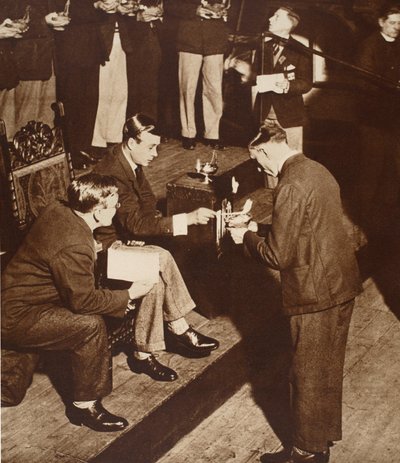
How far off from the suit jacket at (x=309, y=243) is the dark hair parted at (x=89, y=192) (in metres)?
0.72

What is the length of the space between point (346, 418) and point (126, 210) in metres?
1.61

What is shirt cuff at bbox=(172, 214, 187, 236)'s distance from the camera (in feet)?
12.8

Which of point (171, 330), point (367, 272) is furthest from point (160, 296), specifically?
point (367, 272)

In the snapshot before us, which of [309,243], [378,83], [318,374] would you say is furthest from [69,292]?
[378,83]

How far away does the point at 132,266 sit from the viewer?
349 cm

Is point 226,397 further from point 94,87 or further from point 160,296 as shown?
point 94,87

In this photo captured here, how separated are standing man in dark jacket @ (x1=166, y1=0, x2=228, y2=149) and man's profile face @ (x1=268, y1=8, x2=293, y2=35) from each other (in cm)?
80

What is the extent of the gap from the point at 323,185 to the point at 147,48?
3.50m

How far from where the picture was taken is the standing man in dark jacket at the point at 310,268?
3.04 m

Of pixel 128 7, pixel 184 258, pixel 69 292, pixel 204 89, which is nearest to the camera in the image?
pixel 69 292

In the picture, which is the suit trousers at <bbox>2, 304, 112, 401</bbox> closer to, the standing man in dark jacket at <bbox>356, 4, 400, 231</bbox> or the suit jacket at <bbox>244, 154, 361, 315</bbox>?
the suit jacket at <bbox>244, 154, 361, 315</bbox>

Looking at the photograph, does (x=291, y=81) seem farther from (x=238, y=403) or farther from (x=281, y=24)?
(x=238, y=403)

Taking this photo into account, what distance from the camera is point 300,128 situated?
19.2 feet

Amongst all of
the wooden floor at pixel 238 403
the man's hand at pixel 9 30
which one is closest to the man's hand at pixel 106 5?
the man's hand at pixel 9 30
